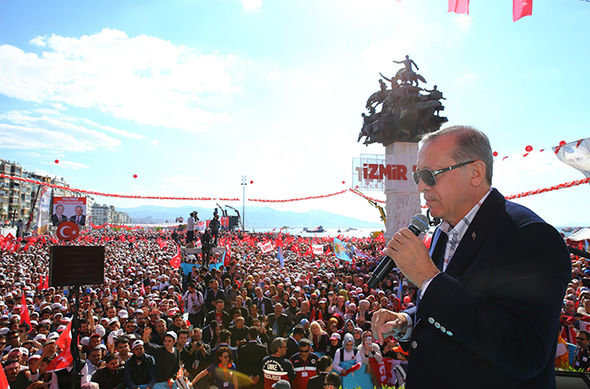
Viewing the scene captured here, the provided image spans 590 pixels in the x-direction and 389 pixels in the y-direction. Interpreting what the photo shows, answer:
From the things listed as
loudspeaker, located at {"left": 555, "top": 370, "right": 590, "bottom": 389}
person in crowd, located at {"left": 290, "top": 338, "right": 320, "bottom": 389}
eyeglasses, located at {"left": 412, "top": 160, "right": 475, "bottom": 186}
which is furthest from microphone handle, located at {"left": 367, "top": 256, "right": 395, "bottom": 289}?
person in crowd, located at {"left": 290, "top": 338, "right": 320, "bottom": 389}

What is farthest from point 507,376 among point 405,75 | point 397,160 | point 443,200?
point 405,75

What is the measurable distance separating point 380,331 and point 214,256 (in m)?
20.0

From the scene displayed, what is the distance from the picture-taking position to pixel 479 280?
5.12 ft

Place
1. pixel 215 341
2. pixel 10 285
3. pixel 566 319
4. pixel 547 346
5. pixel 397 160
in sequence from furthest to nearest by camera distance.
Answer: pixel 397 160
pixel 10 285
pixel 566 319
pixel 215 341
pixel 547 346

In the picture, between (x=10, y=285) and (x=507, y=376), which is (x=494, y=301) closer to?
(x=507, y=376)

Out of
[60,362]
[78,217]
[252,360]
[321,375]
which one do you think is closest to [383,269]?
[321,375]

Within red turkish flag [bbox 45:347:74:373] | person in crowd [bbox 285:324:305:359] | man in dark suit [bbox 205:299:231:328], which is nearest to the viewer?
red turkish flag [bbox 45:347:74:373]

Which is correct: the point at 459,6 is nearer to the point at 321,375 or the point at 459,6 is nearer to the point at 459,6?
the point at 459,6

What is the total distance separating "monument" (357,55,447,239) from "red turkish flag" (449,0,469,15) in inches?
869

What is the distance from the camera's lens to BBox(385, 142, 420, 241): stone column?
90.5 feet

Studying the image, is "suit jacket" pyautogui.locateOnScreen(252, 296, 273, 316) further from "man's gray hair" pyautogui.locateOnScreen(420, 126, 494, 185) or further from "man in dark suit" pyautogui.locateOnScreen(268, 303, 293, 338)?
"man's gray hair" pyautogui.locateOnScreen(420, 126, 494, 185)

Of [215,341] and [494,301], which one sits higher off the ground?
[494,301]

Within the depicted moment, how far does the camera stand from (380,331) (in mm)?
2053

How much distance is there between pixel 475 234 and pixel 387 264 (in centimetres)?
80
